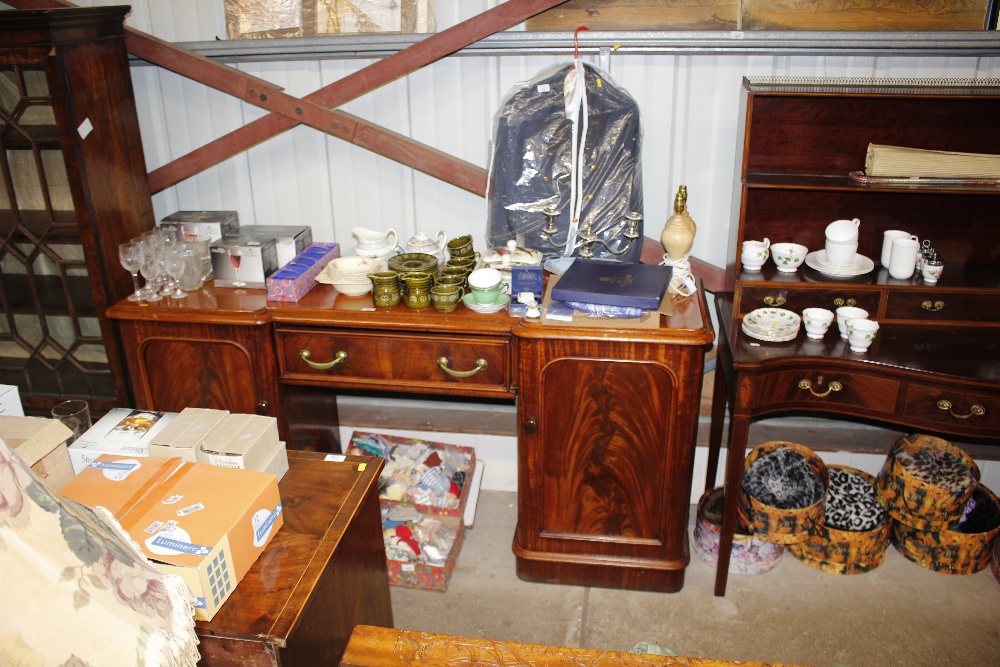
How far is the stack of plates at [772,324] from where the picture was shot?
228 centimetres

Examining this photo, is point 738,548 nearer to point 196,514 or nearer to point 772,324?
point 772,324

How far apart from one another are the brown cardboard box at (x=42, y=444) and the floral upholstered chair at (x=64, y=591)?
69 cm

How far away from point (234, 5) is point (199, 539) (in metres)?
1.96

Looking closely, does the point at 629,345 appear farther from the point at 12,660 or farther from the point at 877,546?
the point at 12,660

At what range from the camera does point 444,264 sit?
268 centimetres

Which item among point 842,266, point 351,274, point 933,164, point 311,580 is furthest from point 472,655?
point 933,164

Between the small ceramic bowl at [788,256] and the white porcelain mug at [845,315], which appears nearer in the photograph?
the white porcelain mug at [845,315]

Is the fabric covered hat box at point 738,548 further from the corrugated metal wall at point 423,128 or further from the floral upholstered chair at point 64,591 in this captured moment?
the floral upholstered chair at point 64,591

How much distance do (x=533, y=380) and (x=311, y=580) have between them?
0.98 metres

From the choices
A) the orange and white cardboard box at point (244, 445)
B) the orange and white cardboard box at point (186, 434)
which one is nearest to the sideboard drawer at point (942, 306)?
the orange and white cardboard box at point (244, 445)

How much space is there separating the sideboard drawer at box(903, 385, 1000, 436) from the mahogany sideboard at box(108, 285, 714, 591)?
589 millimetres

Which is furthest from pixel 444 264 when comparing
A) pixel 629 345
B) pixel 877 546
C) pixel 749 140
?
pixel 877 546

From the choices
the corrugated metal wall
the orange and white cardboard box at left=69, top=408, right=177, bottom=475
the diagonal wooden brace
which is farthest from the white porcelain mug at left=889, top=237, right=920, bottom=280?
the orange and white cardboard box at left=69, top=408, right=177, bottom=475

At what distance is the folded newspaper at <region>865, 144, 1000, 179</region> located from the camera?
7.45ft
